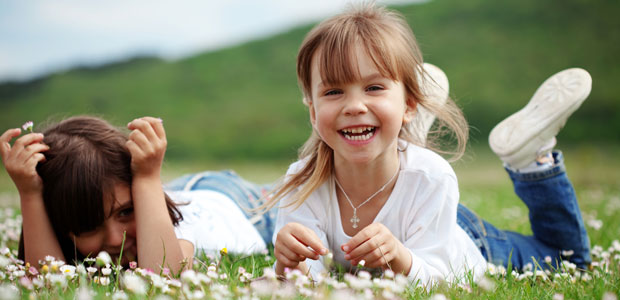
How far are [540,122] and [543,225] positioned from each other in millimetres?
746

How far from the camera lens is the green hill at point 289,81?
69.9ft

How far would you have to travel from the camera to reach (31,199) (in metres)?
2.93

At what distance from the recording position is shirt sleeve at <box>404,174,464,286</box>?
2789mm

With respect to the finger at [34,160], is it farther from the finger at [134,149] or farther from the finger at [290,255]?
the finger at [290,255]

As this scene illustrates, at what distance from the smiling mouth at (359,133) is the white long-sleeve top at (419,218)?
0.39 metres

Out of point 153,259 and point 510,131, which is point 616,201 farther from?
point 153,259

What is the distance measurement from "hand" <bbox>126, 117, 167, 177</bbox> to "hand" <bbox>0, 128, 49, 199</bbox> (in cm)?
50

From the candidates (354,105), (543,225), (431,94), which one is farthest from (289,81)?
(354,105)

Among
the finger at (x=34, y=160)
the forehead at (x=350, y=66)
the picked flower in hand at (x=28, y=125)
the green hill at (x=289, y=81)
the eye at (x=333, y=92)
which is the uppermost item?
the forehead at (x=350, y=66)

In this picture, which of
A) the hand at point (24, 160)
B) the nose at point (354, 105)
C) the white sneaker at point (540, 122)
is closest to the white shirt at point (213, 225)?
the hand at point (24, 160)

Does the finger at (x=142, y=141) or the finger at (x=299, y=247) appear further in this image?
the finger at (x=142, y=141)

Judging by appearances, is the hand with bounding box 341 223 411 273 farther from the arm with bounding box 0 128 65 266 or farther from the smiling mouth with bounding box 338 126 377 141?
the arm with bounding box 0 128 65 266

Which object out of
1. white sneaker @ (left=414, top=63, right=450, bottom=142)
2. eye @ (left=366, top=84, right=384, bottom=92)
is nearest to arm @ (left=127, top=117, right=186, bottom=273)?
eye @ (left=366, top=84, right=384, bottom=92)

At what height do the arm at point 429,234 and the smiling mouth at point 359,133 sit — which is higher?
the smiling mouth at point 359,133
